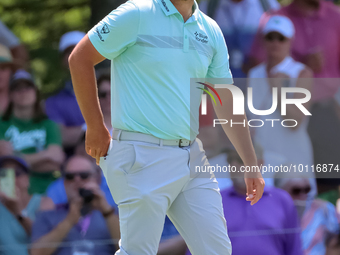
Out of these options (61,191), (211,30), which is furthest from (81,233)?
(211,30)

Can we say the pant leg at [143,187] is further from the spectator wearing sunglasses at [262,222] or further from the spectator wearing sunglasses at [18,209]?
the spectator wearing sunglasses at [18,209]

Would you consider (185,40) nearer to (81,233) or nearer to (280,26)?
(81,233)

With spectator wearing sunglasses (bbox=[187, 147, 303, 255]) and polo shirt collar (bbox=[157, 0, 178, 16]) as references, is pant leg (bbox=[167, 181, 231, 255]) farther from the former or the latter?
spectator wearing sunglasses (bbox=[187, 147, 303, 255])

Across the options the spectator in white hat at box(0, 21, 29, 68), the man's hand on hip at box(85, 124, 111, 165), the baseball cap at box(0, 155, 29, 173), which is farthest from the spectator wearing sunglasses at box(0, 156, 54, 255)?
the man's hand on hip at box(85, 124, 111, 165)

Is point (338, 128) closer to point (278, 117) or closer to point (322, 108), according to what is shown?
point (322, 108)

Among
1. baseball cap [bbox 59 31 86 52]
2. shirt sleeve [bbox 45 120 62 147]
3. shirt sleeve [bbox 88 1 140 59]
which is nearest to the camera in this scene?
shirt sleeve [bbox 88 1 140 59]

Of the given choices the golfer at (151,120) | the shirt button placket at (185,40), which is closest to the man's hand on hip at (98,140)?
the golfer at (151,120)

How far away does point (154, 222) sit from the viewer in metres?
2.09

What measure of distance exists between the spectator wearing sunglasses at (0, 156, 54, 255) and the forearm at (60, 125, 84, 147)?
0.35m

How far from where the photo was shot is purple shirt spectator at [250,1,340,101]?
4.24m

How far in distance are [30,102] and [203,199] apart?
6.92ft

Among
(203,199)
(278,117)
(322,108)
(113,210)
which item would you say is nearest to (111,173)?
(203,199)

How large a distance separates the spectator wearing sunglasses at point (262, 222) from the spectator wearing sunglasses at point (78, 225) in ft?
2.83

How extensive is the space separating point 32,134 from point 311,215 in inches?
89.1
